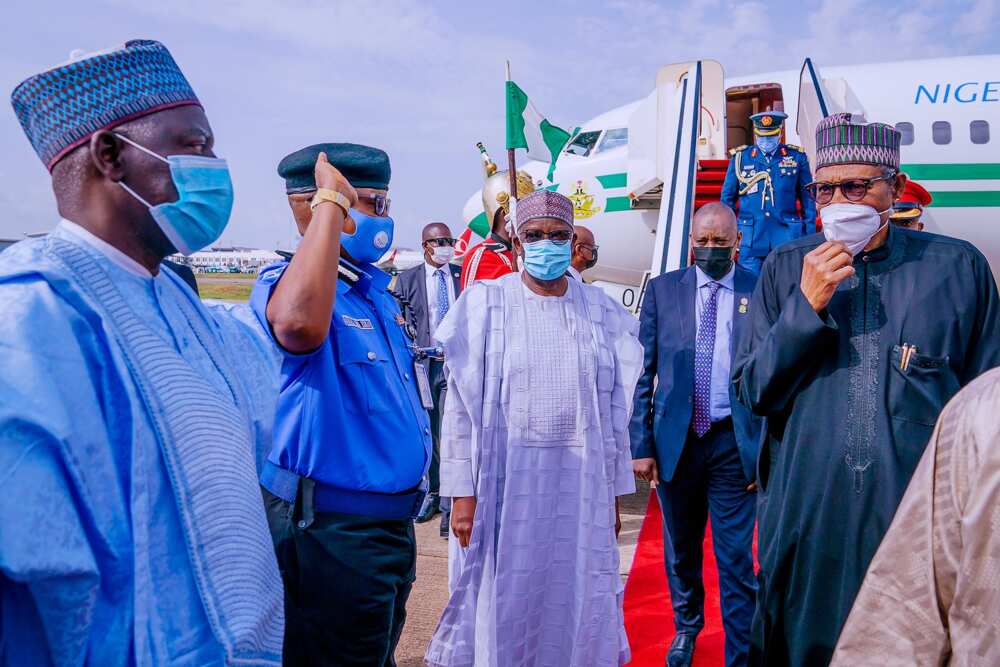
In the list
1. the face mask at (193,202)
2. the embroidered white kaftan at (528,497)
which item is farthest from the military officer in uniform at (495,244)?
the face mask at (193,202)

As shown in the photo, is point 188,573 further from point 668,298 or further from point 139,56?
point 668,298

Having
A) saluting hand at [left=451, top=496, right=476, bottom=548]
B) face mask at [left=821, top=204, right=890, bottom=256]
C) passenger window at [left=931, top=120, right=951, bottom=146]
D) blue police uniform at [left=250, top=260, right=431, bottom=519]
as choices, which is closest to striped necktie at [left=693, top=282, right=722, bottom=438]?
saluting hand at [left=451, top=496, right=476, bottom=548]

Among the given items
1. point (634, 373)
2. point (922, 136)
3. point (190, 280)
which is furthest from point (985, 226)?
point (190, 280)

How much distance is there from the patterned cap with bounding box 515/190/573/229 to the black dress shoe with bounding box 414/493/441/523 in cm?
290

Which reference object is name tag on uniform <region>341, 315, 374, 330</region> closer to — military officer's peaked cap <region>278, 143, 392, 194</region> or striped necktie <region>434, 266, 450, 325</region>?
military officer's peaked cap <region>278, 143, 392, 194</region>

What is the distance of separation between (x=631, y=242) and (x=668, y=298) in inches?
212

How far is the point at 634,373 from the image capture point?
303 cm

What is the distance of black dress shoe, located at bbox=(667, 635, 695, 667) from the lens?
10.4ft

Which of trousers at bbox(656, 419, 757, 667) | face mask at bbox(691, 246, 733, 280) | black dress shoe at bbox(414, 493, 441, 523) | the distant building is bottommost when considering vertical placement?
black dress shoe at bbox(414, 493, 441, 523)

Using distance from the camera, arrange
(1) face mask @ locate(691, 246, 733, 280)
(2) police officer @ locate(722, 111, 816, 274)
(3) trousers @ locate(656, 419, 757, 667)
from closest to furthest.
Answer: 1. (3) trousers @ locate(656, 419, 757, 667)
2. (1) face mask @ locate(691, 246, 733, 280)
3. (2) police officer @ locate(722, 111, 816, 274)

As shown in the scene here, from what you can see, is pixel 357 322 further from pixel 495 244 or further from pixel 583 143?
pixel 583 143

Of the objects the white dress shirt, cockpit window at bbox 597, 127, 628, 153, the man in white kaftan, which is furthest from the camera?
cockpit window at bbox 597, 127, 628, 153

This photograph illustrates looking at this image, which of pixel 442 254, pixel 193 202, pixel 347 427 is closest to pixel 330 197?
pixel 193 202

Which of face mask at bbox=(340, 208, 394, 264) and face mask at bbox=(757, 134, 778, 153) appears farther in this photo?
face mask at bbox=(757, 134, 778, 153)
